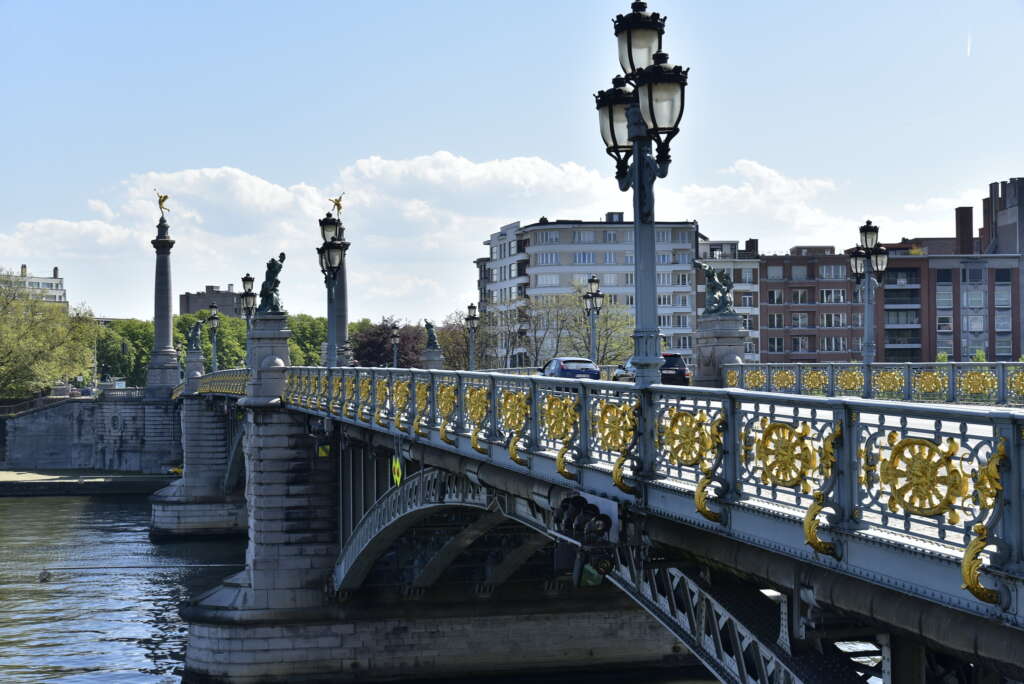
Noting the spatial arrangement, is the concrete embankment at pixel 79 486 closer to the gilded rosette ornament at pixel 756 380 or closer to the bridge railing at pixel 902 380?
the gilded rosette ornament at pixel 756 380

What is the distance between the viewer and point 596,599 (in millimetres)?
32875

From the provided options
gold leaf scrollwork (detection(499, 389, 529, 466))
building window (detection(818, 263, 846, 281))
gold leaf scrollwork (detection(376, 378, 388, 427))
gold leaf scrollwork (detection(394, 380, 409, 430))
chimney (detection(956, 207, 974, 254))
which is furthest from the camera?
building window (detection(818, 263, 846, 281))

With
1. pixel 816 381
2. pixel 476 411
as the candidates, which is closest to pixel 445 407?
pixel 476 411

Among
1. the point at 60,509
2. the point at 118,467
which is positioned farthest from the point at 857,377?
the point at 118,467

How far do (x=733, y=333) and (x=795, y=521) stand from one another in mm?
21958

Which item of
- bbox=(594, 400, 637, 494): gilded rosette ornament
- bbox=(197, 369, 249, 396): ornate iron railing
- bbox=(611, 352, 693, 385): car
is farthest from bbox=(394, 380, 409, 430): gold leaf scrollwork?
bbox=(197, 369, 249, 396): ornate iron railing

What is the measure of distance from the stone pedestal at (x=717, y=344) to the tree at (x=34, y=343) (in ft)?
292

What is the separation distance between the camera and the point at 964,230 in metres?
104

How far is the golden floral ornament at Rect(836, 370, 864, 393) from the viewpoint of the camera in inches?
1133

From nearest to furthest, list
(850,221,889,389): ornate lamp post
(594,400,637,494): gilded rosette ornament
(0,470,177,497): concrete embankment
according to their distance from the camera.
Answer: (594,400,637,494): gilded rosette ornament
(850,221,889,389): ornate lamp post
(0,470,177,497): concrete embankment

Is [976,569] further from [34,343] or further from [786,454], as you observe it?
[34,343]

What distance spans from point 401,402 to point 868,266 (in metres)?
9.74

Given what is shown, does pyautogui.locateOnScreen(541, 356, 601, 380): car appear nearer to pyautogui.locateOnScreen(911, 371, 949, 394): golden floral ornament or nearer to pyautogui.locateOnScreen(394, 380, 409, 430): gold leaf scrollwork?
pyautogui.locateOnScreen(911, 371, 949, 394): golden floral ornament

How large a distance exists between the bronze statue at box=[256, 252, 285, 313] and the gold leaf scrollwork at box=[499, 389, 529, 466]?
804 inches
